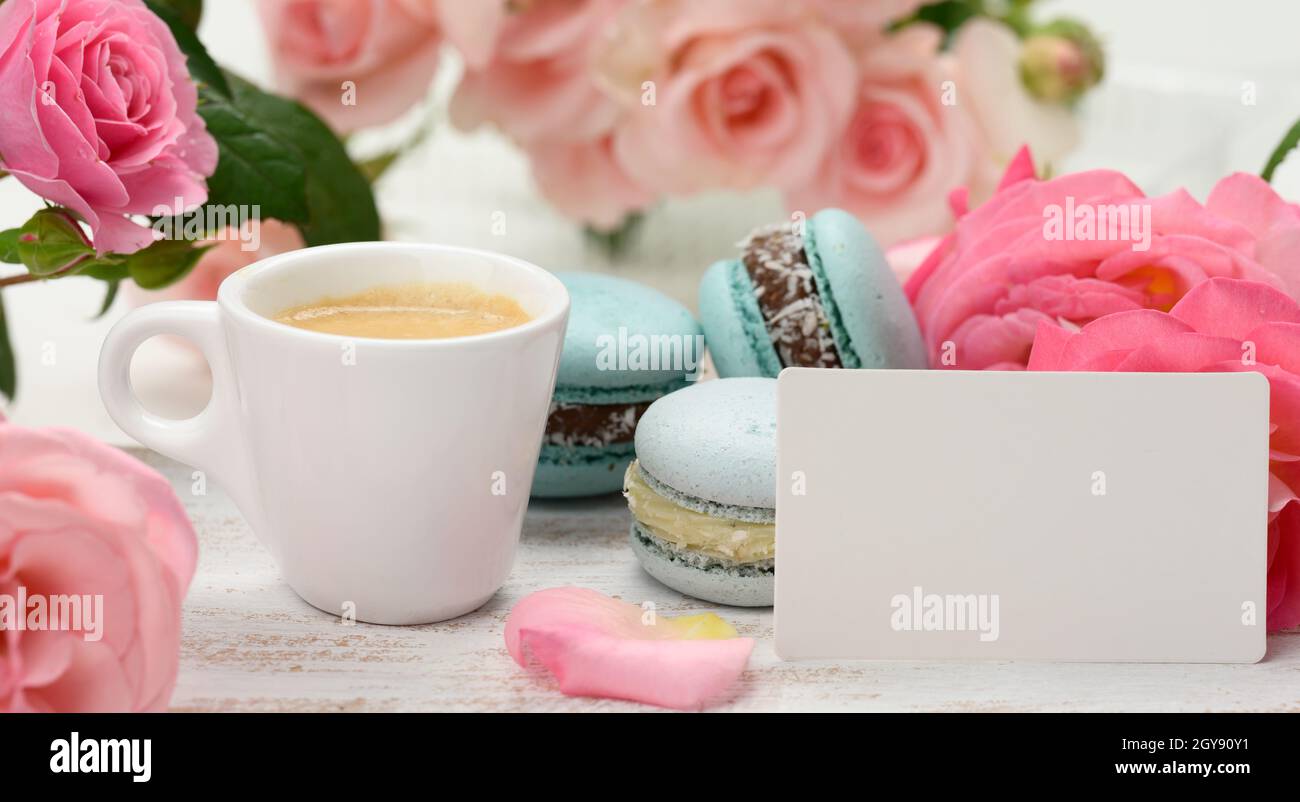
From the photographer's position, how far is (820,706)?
2.24 ft

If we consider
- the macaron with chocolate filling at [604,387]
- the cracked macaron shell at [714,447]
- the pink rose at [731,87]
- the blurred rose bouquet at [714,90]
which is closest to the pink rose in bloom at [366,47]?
the blurred rose bouquet at [714,90]

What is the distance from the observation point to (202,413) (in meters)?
0.76

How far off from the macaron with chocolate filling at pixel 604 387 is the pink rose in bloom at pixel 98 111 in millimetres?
241

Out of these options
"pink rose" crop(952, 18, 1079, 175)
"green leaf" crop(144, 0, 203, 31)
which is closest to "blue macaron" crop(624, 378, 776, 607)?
"green leaf" crop(144, 0, 203, 31)

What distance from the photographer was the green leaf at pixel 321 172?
104 centimetres

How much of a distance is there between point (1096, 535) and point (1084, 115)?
2.57ft

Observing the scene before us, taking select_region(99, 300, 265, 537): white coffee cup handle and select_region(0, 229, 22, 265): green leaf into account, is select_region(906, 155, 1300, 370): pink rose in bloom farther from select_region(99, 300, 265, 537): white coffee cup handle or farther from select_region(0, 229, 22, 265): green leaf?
select_region(0, 229, 22, 265): green leaf

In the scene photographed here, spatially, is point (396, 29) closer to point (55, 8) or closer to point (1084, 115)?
Answer: point (55, 8)

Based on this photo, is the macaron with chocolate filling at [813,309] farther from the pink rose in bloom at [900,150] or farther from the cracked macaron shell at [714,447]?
the pink rose in bloom at [900,150]

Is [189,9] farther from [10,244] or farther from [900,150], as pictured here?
[900,150]

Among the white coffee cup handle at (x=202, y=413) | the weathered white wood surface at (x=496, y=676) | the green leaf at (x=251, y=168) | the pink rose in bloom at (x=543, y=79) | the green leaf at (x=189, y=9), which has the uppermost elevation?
the green leaf at (x=189, y=9)

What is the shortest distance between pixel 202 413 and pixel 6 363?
1.26 ft

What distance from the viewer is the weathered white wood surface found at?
68cm

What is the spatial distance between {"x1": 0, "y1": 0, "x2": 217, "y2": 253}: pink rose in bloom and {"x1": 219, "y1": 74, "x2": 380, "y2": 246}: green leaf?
21 cm
